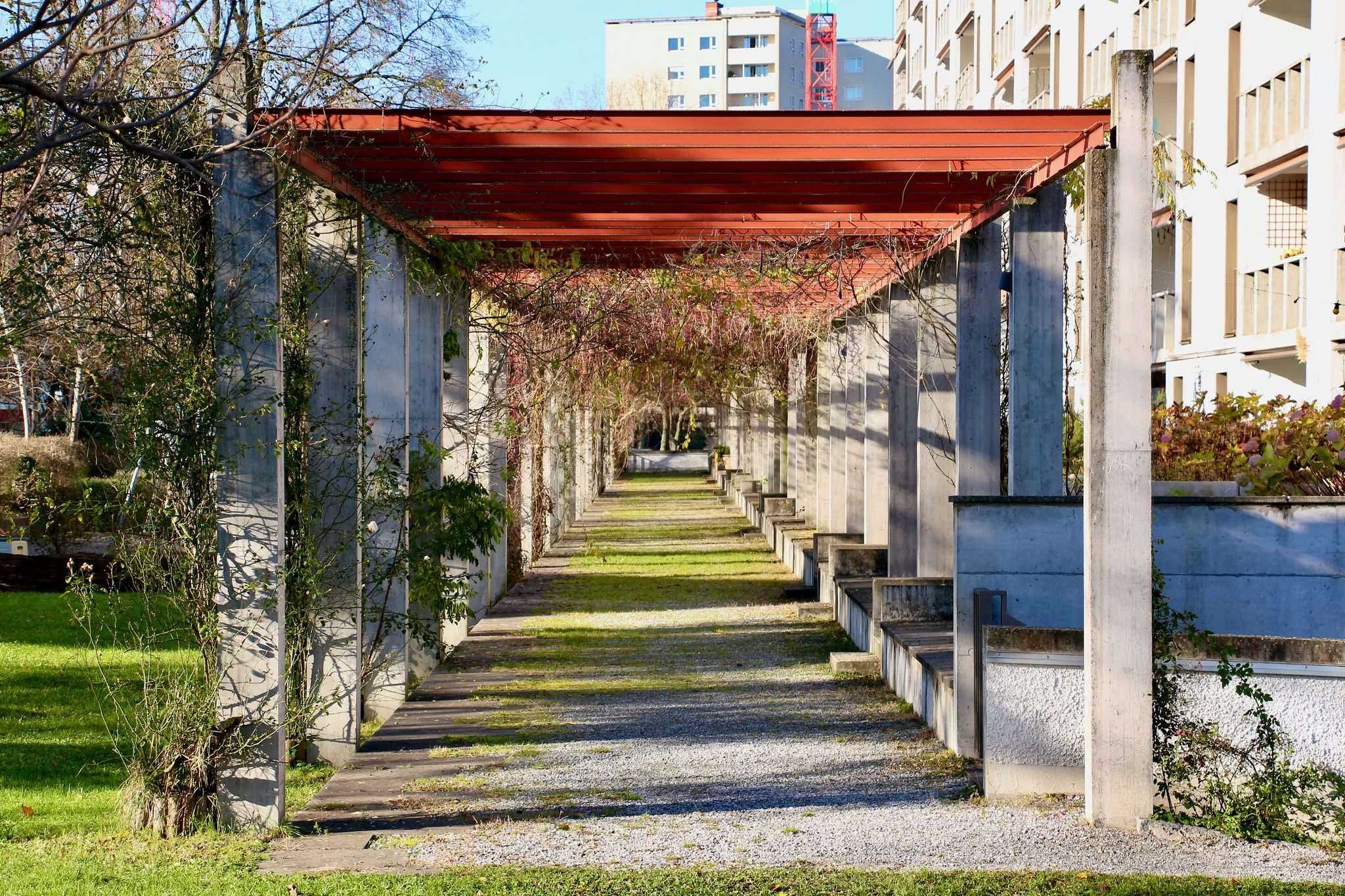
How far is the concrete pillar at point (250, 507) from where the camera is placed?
575cm

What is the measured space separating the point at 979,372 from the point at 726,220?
2.18 m

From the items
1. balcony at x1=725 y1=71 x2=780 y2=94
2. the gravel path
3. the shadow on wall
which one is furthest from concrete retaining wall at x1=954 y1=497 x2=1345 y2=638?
balcony at x1=725 y1=71 x2=780 y2=94

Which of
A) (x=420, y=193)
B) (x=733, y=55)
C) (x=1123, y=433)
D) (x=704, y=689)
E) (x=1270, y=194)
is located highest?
(x=733, y=55)

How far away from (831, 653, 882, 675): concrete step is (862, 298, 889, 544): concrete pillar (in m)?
3.24

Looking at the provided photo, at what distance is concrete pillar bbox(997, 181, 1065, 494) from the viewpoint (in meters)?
8.38

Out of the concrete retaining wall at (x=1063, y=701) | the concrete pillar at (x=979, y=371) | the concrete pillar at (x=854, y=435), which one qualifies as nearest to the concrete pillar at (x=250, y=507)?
the concrete retaining wall at (x=1063, y=701)

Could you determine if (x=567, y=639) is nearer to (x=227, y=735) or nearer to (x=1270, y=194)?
(x=227, y=735)

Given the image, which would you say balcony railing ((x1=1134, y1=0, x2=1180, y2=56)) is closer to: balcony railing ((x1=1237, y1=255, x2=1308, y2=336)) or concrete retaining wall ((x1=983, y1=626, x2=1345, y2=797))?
balcony railing ((x1=1237, y1=255, x2=1308, y2=336))

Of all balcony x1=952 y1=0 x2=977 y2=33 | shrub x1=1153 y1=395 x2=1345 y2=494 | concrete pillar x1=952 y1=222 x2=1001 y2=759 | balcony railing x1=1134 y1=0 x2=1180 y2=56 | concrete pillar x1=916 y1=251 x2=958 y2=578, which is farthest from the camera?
balcony x1=952 y1=0 x2=977 y2=33

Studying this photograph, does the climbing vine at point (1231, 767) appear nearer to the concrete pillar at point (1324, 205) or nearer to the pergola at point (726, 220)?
the pergola at point (726, 220)

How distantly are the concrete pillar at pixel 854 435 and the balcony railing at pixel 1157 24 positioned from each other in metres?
8.53

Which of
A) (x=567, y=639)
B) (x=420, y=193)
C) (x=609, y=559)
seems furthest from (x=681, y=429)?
(x=420, y=193)

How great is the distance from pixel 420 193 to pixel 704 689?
406cm

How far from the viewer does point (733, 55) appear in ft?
276
